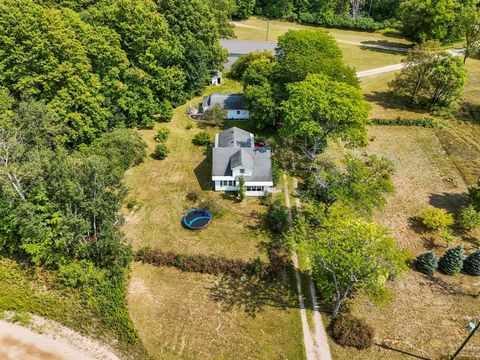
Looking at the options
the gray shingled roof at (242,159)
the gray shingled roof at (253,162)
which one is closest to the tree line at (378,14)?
the gray shingled roof at (253,162)

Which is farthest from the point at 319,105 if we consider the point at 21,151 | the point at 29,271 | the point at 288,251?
the point at 29,271

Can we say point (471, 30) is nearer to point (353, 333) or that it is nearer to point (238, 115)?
point (238, 115)

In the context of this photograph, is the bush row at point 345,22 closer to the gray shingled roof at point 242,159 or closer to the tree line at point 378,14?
the tree line at point 378,14

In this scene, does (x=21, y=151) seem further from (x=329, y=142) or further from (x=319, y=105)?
(x=329, y=142)

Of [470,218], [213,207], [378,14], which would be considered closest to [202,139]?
[213,207]

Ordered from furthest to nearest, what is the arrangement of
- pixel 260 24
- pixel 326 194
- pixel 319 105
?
pixel 260 24
pixel 319 105
pixel 326 194

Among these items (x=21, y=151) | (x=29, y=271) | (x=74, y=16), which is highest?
(x=74, y=16)

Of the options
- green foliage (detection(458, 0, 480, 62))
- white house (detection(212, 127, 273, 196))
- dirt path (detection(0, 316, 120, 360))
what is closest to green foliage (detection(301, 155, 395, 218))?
white house (detection(212, 127, 273, 196))
